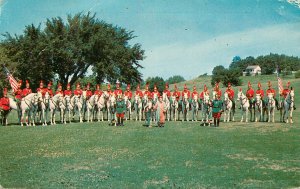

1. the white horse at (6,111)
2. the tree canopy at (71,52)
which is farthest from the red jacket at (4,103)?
the tree canopy at (71,52)

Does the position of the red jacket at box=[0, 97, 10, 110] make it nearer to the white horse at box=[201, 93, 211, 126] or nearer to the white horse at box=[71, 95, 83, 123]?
the white horse at box=[71, 95, 83, 123]

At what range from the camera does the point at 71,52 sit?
47625 millimetres

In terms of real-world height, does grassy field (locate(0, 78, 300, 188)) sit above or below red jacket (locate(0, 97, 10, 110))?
below

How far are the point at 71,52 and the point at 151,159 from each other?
3570 cm

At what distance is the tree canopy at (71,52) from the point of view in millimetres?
46844

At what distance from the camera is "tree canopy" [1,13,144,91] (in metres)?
46.8

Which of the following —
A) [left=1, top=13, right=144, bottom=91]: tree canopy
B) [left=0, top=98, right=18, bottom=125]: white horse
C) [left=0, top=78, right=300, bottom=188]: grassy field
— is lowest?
[left=0, top=78, right=300, bottom=188]: grassy field

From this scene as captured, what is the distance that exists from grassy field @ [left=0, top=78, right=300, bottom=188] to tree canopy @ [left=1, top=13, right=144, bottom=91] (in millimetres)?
27227

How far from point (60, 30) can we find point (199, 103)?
85.6 ft

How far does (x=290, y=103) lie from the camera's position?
25328 millimetres

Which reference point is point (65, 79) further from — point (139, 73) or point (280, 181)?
point (280, 181)

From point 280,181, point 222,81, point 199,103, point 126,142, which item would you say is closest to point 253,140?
point 126,142

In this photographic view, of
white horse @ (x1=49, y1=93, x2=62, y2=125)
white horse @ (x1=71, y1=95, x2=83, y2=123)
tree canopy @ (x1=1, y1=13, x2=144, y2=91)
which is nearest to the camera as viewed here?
white horse @ (x1=49, y1=93, x2=62, y2=125)

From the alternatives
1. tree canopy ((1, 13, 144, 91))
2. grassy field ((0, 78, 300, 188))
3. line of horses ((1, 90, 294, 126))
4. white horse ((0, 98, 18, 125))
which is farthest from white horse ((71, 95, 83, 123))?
tree canopy ((1, 13, 144, 91))
